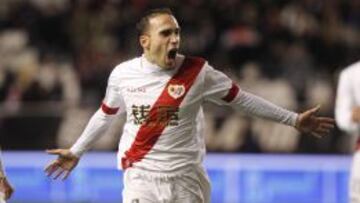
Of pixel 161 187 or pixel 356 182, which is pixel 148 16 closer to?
pixel 161 187

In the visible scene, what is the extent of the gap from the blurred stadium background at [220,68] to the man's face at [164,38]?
643cm

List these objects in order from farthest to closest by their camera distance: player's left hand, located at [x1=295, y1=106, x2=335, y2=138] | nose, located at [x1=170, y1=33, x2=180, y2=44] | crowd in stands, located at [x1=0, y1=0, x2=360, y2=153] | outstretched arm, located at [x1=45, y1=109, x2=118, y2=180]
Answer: crowd in stands, located at [x1=0, y1=0, x2=360, y2=153]
outstretched arm, located at [x1=45, y1=109, x2=118, y2=180]
player's left hand, located at [x1=295, y1=106, x2=335, y2=138]
nose, located at [x1=170, y1=33, x2=180, y2=44]

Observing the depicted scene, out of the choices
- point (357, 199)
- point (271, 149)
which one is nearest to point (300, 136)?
point (271, 149)

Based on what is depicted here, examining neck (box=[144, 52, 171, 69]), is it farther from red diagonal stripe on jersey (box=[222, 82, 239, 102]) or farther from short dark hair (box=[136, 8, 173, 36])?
red diagonal stripe on jersey (box=[222, 82, 239, 102])

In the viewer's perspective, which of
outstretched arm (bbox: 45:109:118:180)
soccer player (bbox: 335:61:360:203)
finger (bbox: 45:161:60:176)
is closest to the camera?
finger (bbox: 45:161:60:176)

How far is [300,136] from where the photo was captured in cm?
1509

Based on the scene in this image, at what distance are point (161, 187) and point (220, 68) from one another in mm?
7825

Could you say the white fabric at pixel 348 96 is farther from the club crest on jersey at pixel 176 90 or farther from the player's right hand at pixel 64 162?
the player's right hand at pixel 64 162

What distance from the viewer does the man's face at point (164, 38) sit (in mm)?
8641

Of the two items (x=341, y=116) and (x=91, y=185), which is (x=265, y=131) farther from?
(x=341, y=116)

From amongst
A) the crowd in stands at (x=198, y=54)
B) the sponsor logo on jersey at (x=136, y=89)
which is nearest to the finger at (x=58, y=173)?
the sponsor logo on jersey at (x=136, y=89)

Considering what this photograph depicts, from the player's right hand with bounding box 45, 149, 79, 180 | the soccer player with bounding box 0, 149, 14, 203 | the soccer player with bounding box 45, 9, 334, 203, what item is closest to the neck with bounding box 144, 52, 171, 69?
the soccer player with bounding box 45, 9, 334, 203

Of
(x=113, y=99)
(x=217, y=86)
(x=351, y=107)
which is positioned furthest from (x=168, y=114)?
(x=351, y=107)

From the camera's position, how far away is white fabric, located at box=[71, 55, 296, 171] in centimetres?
868
